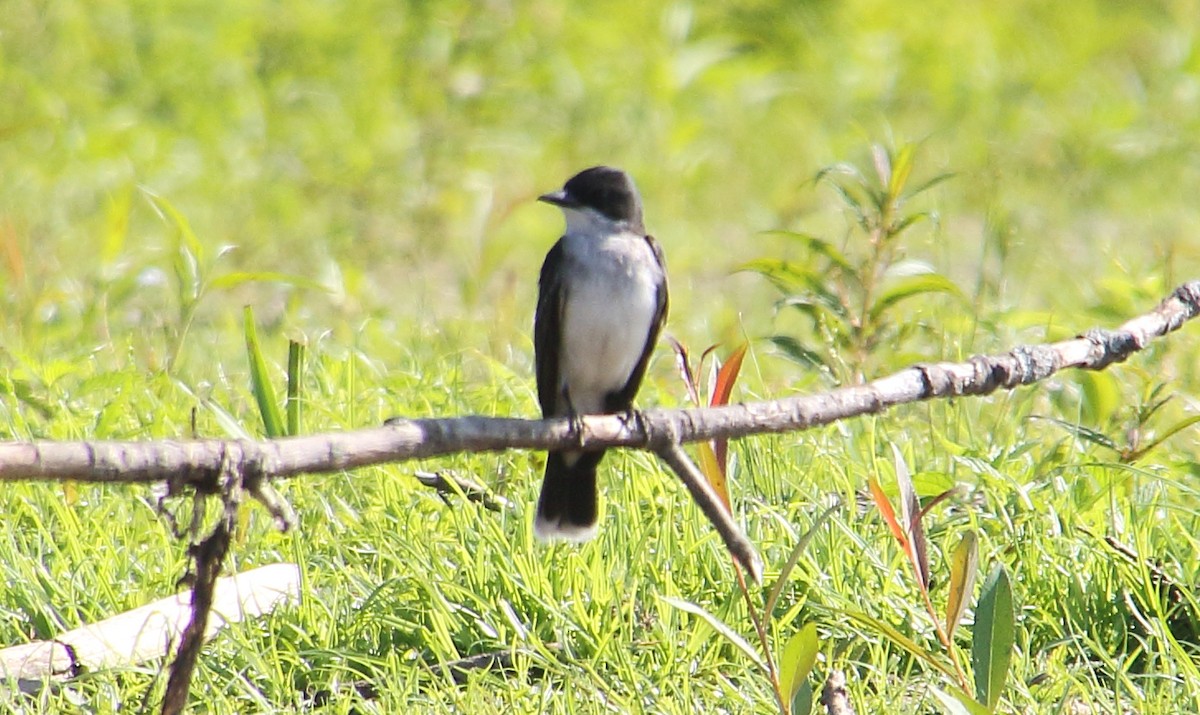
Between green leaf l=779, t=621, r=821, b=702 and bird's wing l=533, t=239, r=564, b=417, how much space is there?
71.6 inches

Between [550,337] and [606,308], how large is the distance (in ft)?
0.65

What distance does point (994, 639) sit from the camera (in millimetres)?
2709

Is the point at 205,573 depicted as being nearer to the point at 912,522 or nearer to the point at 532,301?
the point at 912,522

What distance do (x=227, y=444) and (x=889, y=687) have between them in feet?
5.94

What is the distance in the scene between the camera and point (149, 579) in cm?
379

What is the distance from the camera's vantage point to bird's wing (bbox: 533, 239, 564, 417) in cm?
444

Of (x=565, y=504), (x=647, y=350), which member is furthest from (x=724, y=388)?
(x=647, y=350)

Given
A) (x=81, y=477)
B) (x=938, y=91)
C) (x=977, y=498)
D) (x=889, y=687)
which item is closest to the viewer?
(x=81, y=477)

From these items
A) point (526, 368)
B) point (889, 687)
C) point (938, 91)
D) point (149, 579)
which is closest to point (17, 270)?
point (526, 368)

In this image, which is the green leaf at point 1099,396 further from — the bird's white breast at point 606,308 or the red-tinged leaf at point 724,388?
the red-tinged leaf at point 724,388

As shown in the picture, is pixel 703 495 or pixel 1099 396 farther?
pixel 1099 396

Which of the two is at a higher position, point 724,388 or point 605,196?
point 605,196

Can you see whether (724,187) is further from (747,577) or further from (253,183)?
(747,577)

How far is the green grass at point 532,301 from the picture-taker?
352cm
